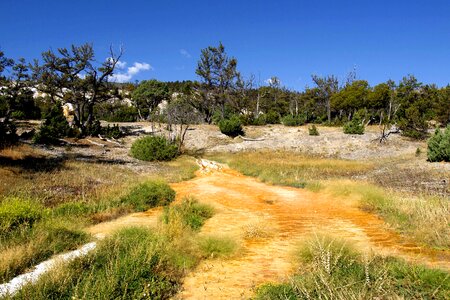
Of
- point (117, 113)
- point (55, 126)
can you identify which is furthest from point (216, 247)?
point (117, 113)

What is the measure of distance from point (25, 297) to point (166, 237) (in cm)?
359

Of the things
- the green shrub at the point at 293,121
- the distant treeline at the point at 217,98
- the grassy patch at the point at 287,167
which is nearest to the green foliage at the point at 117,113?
the distant treeline at the point at 217,98

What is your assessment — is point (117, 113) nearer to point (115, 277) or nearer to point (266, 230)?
point (266, 230)

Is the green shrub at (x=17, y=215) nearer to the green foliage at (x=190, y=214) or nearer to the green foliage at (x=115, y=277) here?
the green foliage at (x=115, y=277)

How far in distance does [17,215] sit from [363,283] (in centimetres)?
804

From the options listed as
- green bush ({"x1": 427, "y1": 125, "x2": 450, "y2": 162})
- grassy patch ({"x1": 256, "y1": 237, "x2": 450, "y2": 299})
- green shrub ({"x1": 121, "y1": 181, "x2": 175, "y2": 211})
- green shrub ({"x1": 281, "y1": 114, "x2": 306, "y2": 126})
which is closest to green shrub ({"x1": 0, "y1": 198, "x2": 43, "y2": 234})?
green shrub ({"x1": 121, "y1": 181, "x2": 175, "y2": 211})

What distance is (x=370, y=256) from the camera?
733 centimetres

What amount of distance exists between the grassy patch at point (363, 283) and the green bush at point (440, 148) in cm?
2013

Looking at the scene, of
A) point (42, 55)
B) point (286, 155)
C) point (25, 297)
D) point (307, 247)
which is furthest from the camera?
point (42, 55)

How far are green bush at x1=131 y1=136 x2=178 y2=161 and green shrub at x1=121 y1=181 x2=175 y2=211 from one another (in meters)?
11.8

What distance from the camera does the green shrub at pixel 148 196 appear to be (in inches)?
517

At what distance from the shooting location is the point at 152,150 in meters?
26.6

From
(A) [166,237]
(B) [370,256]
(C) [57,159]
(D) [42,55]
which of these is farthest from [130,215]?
(D) [42,55]

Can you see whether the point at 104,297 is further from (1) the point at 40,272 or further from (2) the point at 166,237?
(2) the point at 166,237
